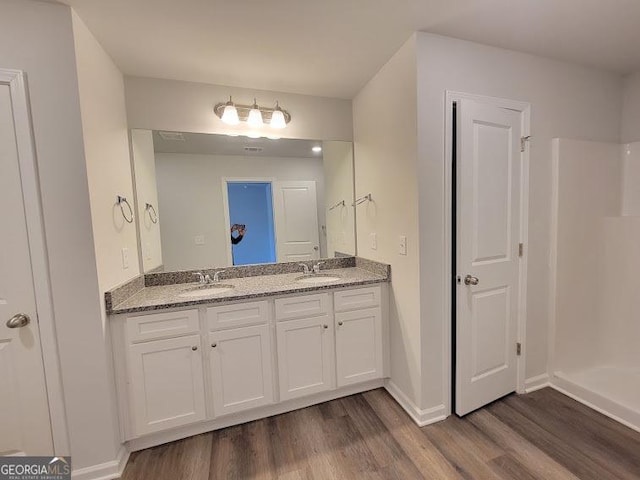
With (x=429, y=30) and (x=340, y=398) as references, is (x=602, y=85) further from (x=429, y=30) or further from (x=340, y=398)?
(x=340, y=398)

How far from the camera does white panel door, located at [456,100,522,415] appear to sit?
1.69 metres

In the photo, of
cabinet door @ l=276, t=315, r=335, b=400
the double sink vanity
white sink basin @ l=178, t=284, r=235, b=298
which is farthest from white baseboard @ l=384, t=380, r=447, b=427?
white sink basin @ l=178, t=284, r=235, b=298

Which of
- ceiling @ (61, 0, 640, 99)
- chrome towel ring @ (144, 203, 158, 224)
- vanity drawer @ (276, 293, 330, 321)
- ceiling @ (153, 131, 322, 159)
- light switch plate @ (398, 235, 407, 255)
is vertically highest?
ceiling @ (61, 0, 640, 99)

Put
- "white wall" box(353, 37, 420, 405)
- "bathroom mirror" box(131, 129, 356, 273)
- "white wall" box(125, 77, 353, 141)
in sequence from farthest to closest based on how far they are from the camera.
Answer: "bathroom mirror" box(131, 129, 356, 273) < "white wall" box(125, 77, 353, 141) < "white wall" box(353, 37, 420, 405)

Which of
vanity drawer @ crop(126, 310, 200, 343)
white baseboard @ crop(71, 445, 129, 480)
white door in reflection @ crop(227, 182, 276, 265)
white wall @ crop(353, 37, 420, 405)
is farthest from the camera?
white door in reflection @ crop(227, 182, 276, 265)

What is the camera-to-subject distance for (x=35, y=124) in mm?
1289

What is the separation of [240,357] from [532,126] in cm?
246

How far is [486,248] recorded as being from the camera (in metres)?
1.79

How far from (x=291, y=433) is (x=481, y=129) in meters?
2.21

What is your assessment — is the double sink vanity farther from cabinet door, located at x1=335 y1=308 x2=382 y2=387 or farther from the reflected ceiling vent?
the reflected ceiling vent

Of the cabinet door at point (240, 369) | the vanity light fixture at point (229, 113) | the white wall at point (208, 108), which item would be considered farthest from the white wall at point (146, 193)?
the cabinet door at point (240, 369)

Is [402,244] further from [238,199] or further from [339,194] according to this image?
[238,199]

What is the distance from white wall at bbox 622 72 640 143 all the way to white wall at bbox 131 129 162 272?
3.56 m

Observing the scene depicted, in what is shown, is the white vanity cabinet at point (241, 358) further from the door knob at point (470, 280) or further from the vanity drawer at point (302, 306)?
the door knob at point (470, 280)
